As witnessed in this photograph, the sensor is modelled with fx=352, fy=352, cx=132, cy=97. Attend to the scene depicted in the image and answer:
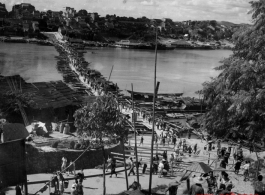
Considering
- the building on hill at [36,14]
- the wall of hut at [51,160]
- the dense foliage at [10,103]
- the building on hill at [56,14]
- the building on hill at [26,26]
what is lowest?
the wall of hut at [51,160]

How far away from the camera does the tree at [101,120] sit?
7.39 metres

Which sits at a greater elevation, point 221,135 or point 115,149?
point 221,135

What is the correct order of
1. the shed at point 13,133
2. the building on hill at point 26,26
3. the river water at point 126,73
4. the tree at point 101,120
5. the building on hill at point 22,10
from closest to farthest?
the shed at point 13,133, the tree at point 101,120, the river water at point 126,73, the building on hill at point 22,10, the building on hill at point 26,26

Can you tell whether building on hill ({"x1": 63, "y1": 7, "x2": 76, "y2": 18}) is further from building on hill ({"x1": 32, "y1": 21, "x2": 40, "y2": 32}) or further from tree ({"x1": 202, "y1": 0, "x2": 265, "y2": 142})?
tree ({"x1": 202, "y1": 0, "x2": 265, "y2": 142})

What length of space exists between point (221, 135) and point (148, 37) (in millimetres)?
93669

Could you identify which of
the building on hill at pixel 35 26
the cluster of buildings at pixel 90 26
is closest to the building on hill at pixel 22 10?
the cluster of buildings at pixel 90 26

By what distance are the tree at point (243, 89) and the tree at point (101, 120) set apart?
109 inches

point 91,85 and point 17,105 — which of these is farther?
point 91,85

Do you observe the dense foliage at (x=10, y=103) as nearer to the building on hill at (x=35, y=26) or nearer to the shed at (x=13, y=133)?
the shed at (x=13, y=133)

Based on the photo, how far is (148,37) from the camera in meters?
102

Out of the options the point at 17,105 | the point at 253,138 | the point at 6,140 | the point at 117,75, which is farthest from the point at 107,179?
the point at 117,75

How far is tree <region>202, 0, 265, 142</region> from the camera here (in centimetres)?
816

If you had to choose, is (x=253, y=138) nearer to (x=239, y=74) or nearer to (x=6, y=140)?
(x=239, y=74)

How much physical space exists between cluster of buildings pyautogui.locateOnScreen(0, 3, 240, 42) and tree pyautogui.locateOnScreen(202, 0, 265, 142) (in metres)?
57.3
